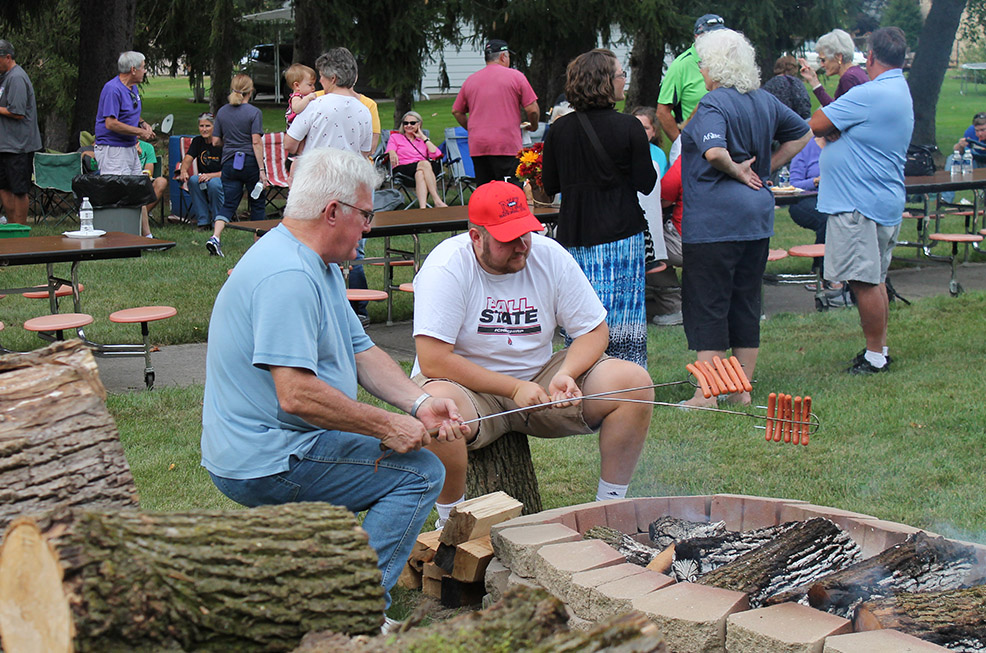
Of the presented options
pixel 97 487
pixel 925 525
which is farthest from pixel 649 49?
pixel 97 487

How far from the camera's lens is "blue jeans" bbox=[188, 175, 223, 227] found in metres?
13.0

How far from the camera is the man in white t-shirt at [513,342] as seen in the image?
384 cm

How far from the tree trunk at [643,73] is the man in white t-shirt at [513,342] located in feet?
47.2

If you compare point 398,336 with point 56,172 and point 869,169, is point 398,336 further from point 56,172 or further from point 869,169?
point 56,172

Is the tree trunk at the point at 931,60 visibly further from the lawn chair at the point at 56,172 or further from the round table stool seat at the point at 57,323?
the round table stool seat at the point at 57,323

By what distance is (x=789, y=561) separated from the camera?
3221 mm

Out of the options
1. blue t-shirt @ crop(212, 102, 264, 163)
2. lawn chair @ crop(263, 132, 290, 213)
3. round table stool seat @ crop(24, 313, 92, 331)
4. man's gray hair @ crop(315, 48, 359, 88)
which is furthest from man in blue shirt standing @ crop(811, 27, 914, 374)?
blue t-shirt @ crop(212, 102, 264, 163)

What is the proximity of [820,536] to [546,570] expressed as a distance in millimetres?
926

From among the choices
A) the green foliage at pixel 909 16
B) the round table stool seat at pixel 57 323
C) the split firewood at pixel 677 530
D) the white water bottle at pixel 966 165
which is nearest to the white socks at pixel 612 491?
the split firewood at pixel 677 530

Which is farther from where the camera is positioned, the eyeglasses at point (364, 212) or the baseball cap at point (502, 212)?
the baseball cap at point (502, 212)

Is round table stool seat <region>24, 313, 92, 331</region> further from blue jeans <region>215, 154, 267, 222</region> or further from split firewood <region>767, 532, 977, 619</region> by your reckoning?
blue jeans <region>215, 154, 267, 222</region>

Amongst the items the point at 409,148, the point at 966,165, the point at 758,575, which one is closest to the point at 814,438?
the point at 758,575

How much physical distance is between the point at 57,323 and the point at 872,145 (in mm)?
5045

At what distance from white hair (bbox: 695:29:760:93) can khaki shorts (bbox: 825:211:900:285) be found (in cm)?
125
